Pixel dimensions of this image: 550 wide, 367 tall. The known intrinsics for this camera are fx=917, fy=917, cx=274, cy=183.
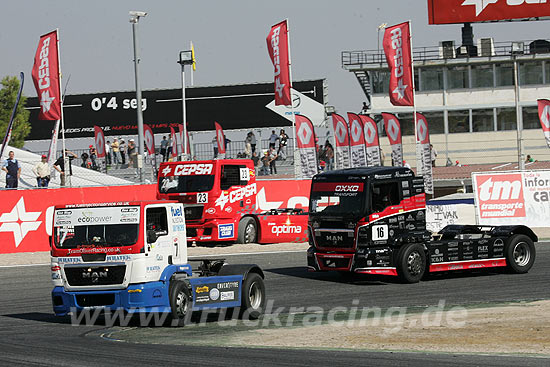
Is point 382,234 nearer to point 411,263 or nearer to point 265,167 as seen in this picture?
point 411,263

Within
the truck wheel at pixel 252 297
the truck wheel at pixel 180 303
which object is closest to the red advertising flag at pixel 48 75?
the truck wheel at pixel 252 297

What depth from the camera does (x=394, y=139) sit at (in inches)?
1409

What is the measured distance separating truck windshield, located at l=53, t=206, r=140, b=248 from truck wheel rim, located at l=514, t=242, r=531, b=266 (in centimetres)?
974

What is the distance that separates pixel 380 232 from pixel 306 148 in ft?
45.9

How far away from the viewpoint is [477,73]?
179 feet

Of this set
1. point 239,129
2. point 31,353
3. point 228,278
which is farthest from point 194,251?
point 239,129

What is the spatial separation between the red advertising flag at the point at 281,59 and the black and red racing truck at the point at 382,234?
16287 mm

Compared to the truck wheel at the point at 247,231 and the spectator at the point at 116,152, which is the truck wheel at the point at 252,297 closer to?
the truck wheel at the point at 247,231

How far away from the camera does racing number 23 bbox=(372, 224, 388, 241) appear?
18.4 m

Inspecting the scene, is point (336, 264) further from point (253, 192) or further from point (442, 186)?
point (442, 186)

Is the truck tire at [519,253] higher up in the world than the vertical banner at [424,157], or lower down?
lower down

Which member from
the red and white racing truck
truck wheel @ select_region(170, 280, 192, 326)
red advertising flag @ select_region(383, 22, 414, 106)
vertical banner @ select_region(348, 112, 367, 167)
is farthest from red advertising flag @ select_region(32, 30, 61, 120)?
truck wheel @ select_region(170, 280, 192, 326)

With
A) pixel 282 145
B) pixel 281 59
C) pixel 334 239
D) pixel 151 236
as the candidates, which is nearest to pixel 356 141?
pixel 281 59

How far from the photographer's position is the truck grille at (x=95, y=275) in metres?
13.4
